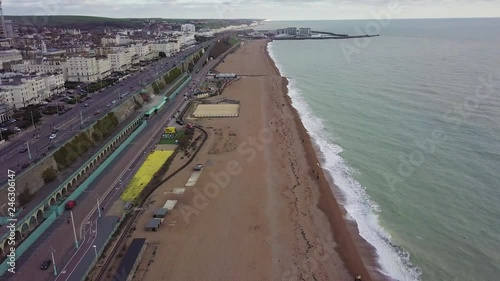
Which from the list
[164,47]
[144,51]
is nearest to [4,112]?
[144,51]

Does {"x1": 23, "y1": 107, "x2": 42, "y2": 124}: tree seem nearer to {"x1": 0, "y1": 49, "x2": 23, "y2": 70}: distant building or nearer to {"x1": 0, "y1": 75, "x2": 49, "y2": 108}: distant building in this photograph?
{"x1": 0, "y1": 75, "x2": 49, "y2": 108}: distant building

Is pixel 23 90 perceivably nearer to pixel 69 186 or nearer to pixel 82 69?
pixel 82 69

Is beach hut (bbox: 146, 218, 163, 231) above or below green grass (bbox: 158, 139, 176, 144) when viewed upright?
above

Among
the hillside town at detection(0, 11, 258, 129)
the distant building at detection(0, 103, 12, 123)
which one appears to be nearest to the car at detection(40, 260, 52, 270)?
the hillside town at detection(0, 11, 258, 129)

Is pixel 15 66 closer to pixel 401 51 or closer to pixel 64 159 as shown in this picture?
pixel 64 159

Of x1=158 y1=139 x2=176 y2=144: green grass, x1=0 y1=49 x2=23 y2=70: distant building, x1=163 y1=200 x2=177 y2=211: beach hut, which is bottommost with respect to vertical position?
x1=158 y1=139 x2=176 y2=144: green grass

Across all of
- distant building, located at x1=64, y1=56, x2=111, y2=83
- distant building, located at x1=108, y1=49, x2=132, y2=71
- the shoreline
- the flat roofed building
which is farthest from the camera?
distant building, located at x1=108, y1=49, x2=132, y2=71
